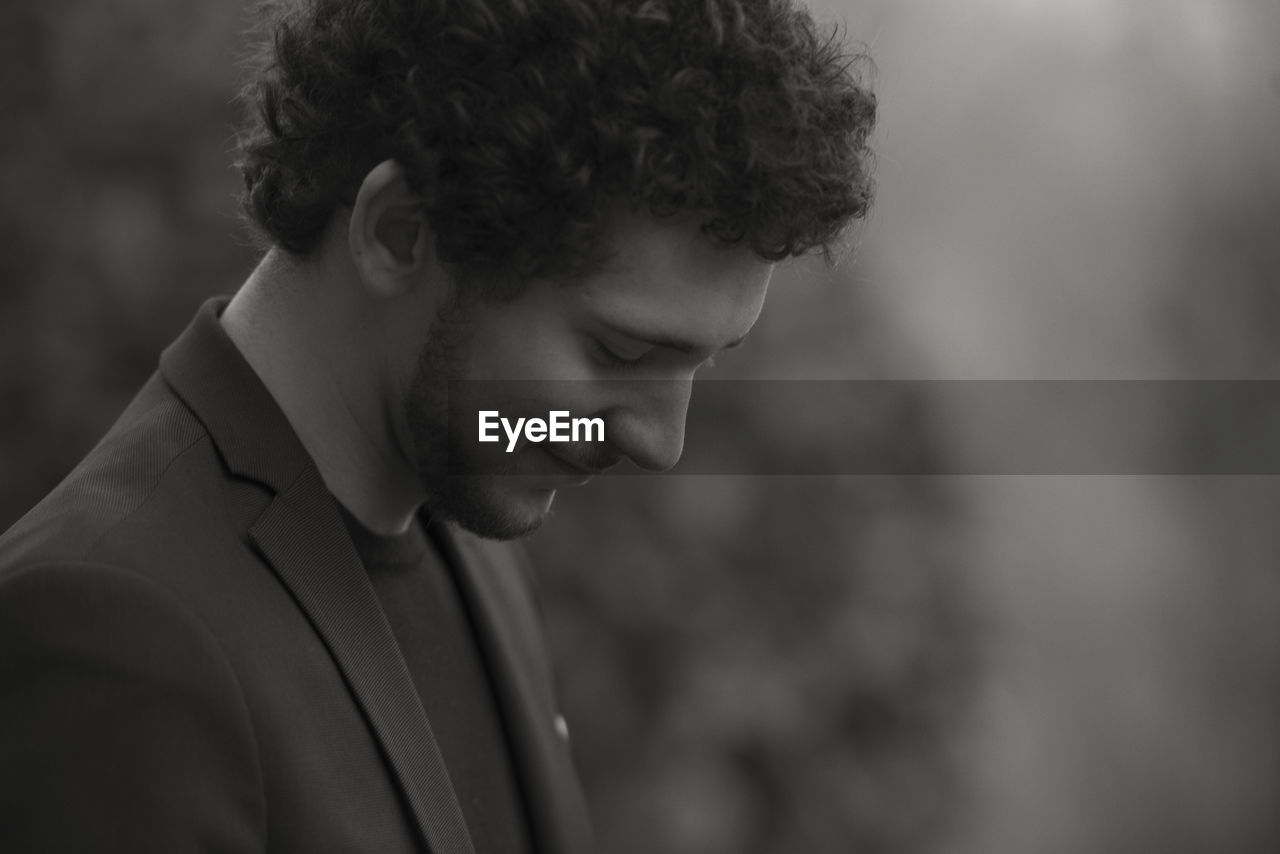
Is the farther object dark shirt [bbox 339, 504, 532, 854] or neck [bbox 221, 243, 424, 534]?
dark shirt [bbox 339, 504, 532, 854]

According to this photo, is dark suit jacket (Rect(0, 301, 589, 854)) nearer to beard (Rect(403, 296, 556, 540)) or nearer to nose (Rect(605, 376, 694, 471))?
beard (Rect(403, 296, 556, 540))

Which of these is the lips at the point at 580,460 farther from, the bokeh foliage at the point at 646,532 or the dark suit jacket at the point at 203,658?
the bokeh foliage at the point at 646,532

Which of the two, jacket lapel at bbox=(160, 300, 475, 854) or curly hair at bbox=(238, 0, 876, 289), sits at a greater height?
curly hair at bbox=(238, 0, 876, 289)

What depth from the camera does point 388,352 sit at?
1750 mm

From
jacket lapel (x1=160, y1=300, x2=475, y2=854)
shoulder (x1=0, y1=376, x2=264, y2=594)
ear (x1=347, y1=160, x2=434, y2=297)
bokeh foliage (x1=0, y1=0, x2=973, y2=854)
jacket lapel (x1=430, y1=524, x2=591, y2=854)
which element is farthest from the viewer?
bokeh foliage (x1=0, y1=0, x2=973, y2=854)

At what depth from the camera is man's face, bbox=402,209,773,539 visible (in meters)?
1.66

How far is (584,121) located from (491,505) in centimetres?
56

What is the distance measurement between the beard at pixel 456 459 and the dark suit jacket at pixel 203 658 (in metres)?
0.17

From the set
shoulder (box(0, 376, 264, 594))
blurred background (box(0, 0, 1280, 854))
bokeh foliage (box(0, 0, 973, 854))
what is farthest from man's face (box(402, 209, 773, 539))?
bokeh foliage (box(0, 0, 973, 854))

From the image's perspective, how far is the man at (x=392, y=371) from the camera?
4.43ft

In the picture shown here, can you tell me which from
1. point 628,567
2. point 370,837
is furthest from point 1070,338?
point 370,837

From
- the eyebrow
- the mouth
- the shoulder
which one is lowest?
the mouth

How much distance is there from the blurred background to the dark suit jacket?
1.58 m

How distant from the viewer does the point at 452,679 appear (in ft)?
6.54
